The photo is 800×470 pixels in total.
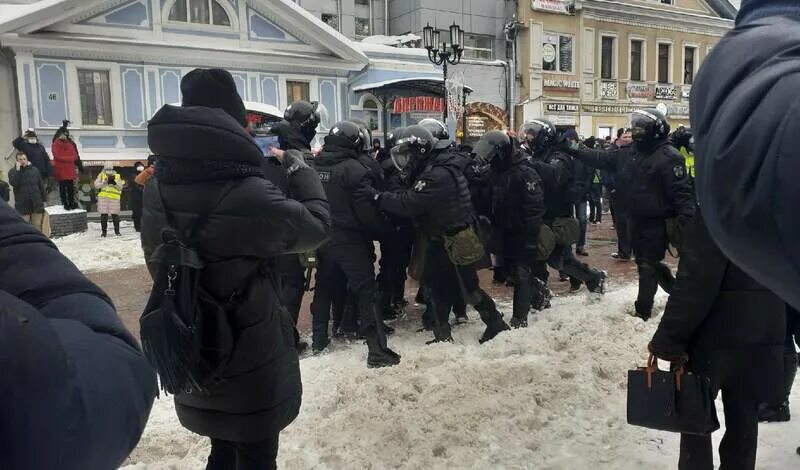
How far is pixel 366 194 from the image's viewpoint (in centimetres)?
605

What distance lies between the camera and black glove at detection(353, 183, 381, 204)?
19.7ft

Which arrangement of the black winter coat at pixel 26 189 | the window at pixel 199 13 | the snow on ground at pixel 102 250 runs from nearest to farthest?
the snow on ground at pixel 102 250
the black winter coat at pixel 26 189
the window at pixel 199 13

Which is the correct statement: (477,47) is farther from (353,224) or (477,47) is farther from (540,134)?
(353,224)

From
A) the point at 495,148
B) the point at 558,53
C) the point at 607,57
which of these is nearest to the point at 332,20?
the point at 558,53

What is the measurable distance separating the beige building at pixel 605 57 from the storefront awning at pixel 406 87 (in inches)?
326

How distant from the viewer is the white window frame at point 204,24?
21.4 metres

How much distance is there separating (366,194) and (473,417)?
2396 mm

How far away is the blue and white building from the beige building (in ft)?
28.7

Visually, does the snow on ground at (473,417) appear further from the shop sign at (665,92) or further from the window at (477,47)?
the shop sign at (665,92)

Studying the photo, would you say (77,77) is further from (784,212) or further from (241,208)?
(784,212)

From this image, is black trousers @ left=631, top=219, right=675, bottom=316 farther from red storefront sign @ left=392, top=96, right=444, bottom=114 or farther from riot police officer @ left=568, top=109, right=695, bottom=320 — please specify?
red storefront sign @ left=392, top=96, right=444, bottom=114

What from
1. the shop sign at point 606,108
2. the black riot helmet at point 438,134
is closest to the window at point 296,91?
the shop sign at point 606,108

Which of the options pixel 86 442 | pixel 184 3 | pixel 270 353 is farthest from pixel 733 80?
pixel 184 3

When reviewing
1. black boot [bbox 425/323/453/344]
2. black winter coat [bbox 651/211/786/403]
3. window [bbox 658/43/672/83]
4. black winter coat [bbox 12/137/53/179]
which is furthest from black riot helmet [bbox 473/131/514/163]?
window [bbox 658/43/672/83]
